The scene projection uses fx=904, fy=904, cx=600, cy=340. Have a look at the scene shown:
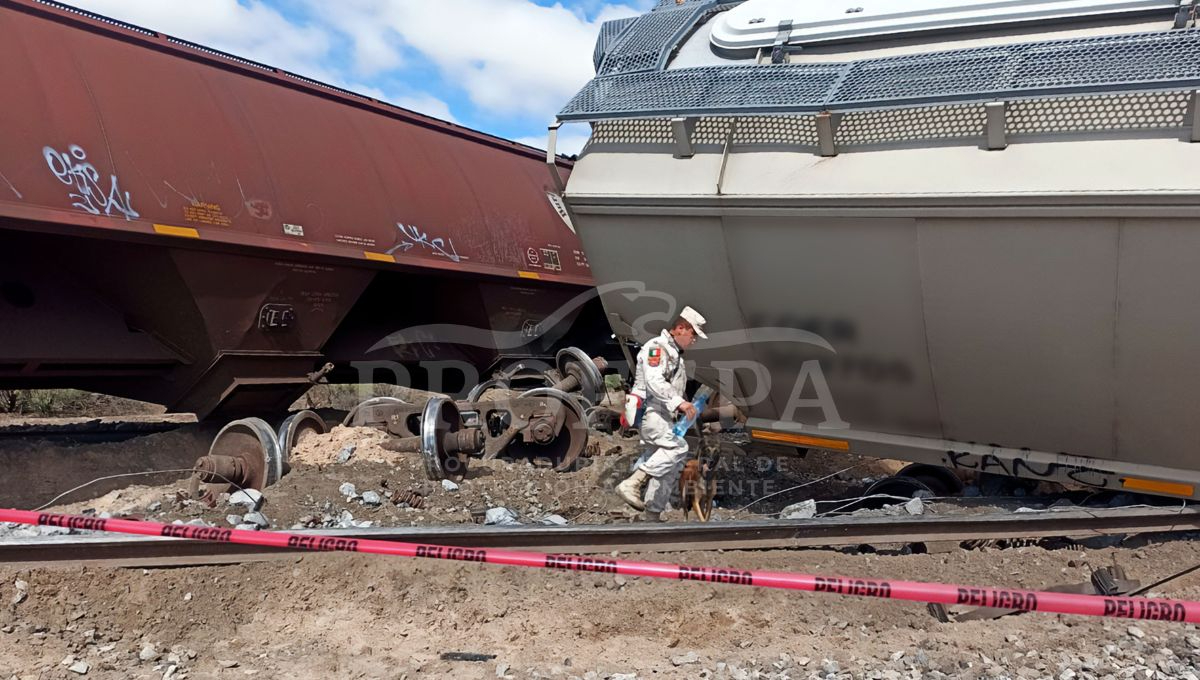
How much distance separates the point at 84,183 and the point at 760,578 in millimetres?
5053

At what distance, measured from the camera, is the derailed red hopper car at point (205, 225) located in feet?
19.4

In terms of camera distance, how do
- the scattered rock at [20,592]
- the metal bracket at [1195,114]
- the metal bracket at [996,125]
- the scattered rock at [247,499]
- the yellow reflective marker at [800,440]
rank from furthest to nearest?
the yellow reflective marker at [800,440] < the scattered rock at [247,499] < the metal bracket at [996,125] < the metal bracket at [1195,114] < the scattered rock at [20,592]

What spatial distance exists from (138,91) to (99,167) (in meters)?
0.80

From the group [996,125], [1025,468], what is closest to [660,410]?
[1025,468]

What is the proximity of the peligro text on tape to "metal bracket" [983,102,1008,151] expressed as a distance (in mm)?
2183

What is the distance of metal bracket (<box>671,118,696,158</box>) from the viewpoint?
5.14 m

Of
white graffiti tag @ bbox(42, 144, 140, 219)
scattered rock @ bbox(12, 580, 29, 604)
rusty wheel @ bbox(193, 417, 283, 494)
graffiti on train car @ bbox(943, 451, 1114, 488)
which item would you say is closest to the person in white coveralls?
graffiti on train car @ bbox(943, 451, 1114, 488)

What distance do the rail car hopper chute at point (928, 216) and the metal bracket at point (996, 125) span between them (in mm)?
12

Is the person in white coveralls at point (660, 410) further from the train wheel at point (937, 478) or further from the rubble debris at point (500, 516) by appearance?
the train wheel at point (937, 478)

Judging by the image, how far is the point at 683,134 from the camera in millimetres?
5164

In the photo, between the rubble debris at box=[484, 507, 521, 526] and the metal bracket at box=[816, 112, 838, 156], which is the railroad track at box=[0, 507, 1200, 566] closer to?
the rubble debris at box=[484, 507, 521, 526]

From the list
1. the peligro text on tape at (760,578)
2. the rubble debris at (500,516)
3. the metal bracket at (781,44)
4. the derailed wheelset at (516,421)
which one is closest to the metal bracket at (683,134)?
the metal bracket at (781,44)

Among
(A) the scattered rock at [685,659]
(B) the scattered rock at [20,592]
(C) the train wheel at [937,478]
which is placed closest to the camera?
(A) the scattered rock at [685,659]

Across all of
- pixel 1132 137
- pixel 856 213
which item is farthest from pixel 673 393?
pixel 1132 137
